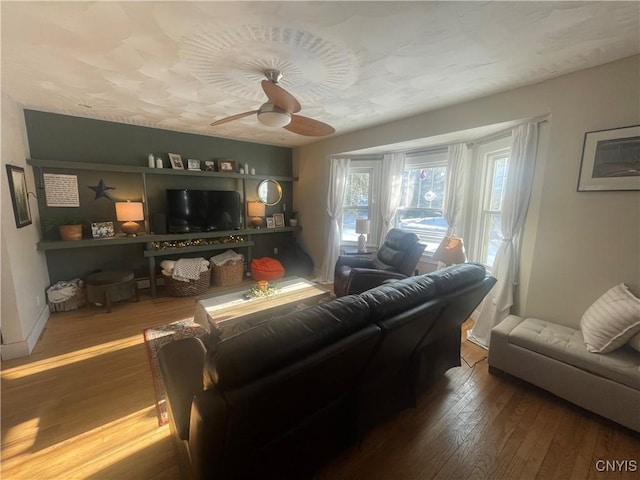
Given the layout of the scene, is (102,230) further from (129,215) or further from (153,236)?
(153,236)

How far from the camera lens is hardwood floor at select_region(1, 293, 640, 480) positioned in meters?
1.44

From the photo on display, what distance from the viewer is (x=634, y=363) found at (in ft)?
5.46

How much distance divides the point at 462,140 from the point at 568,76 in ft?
4.13

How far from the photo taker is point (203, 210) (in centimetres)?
423

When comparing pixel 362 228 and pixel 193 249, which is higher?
pixel 362 228

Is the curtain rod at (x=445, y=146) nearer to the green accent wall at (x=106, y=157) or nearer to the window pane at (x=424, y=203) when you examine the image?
the window pane at (x=424, y=203)

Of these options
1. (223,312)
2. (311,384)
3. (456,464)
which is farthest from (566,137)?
(223,312)

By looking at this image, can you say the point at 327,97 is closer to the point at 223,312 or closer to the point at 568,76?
the point at 568,76

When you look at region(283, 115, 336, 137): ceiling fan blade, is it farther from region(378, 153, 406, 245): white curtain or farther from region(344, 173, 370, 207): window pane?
region(344, 173, 370, 207): window pane

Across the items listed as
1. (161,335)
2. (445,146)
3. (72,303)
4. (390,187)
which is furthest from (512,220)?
(72,303)

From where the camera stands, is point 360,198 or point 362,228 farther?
point 360,198

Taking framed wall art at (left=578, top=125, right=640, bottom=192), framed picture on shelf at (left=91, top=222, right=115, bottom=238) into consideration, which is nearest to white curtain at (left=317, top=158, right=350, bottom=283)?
framed wall art at (left=578, top=125, right=640, bottom=192)

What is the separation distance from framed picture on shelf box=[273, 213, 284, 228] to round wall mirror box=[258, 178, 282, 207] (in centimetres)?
24

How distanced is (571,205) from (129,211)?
189 inches
